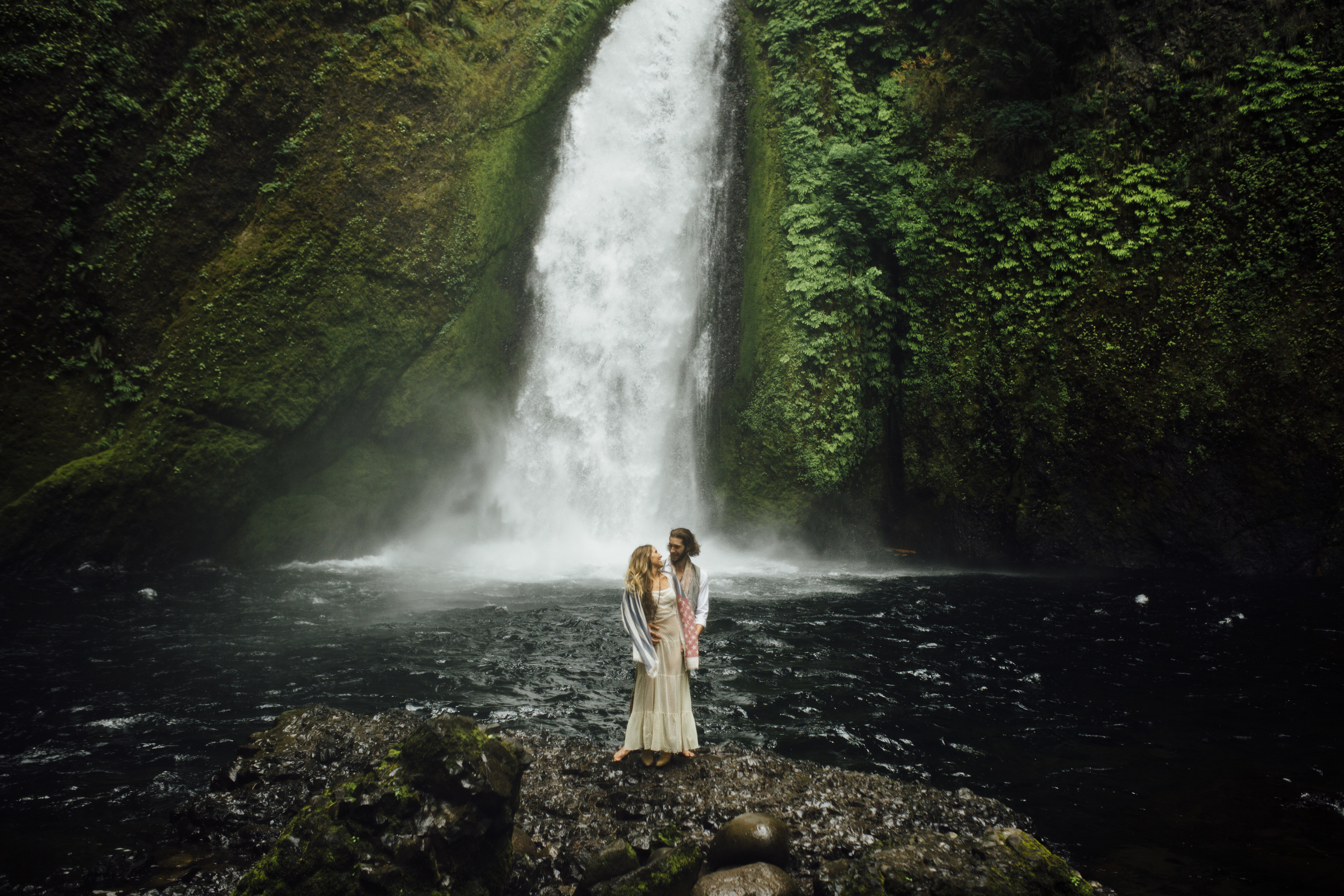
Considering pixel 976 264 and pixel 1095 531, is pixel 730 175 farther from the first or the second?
pixel 1095 531

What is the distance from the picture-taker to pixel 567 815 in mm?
4359

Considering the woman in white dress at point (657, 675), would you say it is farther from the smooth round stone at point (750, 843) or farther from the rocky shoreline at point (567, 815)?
the smooth round stone at point (750, 843)

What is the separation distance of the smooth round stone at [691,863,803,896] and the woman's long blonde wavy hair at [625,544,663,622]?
1704 mm

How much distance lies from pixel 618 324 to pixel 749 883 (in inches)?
472

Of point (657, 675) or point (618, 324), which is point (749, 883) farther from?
point (618, 324)

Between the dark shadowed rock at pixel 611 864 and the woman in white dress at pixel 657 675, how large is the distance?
3.29 ft

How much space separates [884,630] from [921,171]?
8.77 m

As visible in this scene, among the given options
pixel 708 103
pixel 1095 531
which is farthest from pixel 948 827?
pixel 708 103

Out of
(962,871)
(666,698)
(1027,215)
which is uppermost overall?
(1027,215)

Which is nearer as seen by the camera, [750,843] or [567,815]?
[750,843]

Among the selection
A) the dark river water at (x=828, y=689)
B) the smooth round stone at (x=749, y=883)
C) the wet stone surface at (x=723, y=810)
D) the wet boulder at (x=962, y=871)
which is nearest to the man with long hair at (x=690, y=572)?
the wet stone surface at (x=723, y=810)

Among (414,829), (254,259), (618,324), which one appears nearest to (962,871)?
(414,829)

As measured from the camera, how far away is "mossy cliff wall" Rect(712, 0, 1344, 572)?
10.2 metres

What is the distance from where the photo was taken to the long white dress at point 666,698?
483 centimetres
